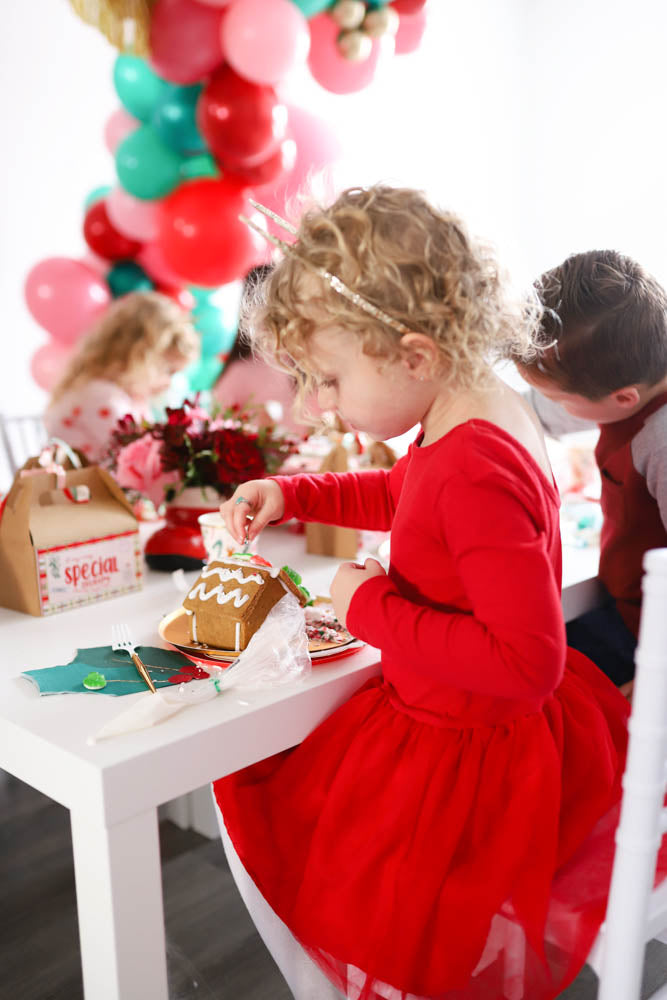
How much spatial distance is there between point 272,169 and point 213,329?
2.36ft

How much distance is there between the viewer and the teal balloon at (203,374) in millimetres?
3221

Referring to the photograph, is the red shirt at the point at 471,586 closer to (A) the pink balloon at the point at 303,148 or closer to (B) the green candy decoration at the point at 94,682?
(B) the green candy decoration at the point at 94,682

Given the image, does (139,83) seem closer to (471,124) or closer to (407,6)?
(407,6)

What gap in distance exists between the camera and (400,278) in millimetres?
821

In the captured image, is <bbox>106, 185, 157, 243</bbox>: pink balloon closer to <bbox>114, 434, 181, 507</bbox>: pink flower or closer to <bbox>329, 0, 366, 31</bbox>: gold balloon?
<bbox>329, 0, 366, 31</bbox>: gold balloon

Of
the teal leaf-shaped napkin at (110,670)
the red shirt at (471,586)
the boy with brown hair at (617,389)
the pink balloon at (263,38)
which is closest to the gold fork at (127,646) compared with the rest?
the teal leaf-shaped napkin at (110,670)

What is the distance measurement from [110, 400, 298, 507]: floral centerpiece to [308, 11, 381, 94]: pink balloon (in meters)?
1.94

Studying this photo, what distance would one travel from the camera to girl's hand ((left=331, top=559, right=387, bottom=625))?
35.4 inches


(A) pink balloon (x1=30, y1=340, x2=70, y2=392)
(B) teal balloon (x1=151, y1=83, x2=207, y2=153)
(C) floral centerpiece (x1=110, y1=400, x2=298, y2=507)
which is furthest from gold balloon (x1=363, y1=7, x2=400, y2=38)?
(C) floral centerpiece (x1=110, y1=400, x2=298, y2=507)

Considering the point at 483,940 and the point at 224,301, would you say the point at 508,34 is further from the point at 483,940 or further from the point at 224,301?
the point at 483,940

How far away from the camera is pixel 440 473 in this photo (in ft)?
2.71

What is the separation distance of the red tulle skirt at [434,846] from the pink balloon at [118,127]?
264 centimetres

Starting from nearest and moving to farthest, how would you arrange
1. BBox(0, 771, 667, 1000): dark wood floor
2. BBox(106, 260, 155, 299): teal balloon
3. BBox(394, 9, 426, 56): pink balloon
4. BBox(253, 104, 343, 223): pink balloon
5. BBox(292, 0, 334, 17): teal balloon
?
BBox(0, 771, 667, 1000): dark wood floor
BBox(292, 0, 334, 17): teal balloon
BBox(253, 104, 343, 223): pink balloon
BBox(394, 9, 426, 56): pink balloon
BBox(106, 260, 155, 299): teal balloon

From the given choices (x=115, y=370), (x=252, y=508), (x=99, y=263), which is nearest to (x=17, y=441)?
(x=115, y=370)
